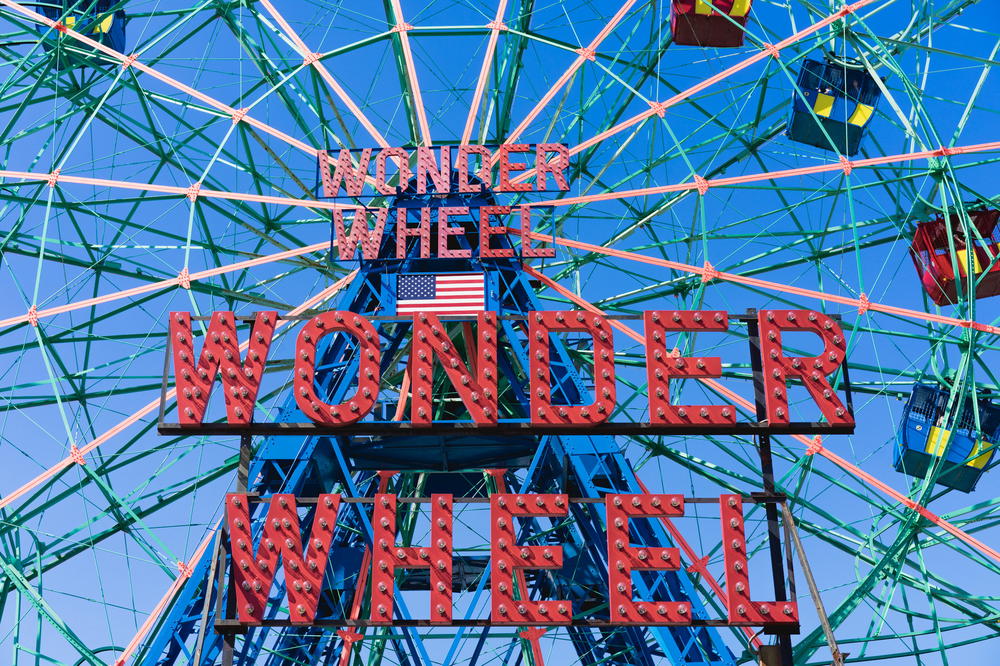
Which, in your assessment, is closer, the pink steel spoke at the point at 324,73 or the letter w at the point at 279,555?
the letter w at the point at 279,555

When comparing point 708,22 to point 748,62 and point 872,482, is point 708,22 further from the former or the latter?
point 872,482

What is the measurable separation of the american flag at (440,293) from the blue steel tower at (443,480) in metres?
0.22

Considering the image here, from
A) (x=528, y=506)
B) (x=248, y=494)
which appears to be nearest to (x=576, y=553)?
(x=528, y=506)

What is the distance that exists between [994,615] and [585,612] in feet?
26.0

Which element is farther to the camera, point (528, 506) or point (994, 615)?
point (994, 615)

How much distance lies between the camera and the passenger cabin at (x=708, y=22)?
29.9m

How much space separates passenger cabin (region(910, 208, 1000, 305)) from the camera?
2916 cm

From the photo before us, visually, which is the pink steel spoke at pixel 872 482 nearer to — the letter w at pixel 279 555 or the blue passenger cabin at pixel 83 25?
the letter w at pixel 279 555

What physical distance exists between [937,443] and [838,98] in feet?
23.2

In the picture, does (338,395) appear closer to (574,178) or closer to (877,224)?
(574,178)

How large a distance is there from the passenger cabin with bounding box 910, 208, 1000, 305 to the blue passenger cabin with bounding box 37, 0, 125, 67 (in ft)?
→ 55.1

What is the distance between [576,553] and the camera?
100 ft

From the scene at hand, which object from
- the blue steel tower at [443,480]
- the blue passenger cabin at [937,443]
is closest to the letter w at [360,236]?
the blue steel tower at [443,480]

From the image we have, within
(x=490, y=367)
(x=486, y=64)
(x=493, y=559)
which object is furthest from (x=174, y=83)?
(x=493, y=559)
